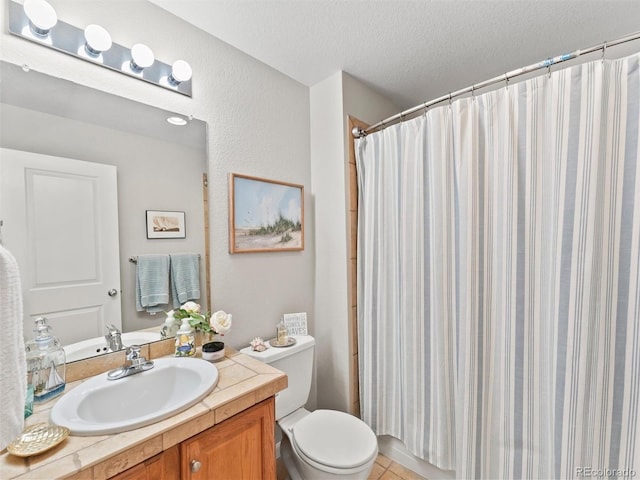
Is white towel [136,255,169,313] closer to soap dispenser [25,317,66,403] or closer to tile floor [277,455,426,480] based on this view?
soap dispenser [25,317,66,403]

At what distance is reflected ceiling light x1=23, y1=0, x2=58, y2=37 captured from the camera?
3.13 ft

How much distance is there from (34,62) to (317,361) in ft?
6.61

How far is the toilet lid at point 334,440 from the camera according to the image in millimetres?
1249

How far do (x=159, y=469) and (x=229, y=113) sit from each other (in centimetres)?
151

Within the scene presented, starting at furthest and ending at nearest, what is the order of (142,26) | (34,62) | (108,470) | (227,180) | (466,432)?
1. (227,180)
2. (466,432)
3. (142,26)
4. (34,62)
5. (108,470)

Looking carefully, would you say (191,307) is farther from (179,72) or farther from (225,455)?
(179,72)

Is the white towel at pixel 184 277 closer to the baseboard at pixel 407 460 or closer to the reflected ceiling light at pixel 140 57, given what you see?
the reflected ceiling light at pixel 140 57

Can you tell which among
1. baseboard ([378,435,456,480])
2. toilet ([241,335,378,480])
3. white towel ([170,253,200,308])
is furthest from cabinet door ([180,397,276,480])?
baseboard ([378,435,456,480])

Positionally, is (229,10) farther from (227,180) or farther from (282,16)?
(227,180)

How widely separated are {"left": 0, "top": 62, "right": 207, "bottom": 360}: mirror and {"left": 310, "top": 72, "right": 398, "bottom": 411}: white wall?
77 cm

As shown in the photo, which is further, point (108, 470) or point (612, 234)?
point (612, 234)

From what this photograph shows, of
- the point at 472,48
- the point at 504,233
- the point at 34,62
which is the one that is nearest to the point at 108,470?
the point at 34,62

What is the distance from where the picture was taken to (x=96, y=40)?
108cm

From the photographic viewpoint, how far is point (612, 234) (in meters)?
1.06
